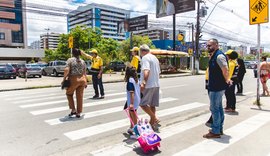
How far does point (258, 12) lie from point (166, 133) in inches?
207

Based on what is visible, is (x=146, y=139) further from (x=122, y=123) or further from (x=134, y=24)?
(x=134, y=24)

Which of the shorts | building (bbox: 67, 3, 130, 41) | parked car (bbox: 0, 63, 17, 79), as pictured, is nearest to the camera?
the shorts

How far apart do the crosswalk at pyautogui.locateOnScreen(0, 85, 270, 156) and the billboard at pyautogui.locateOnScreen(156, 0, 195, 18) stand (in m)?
24.3

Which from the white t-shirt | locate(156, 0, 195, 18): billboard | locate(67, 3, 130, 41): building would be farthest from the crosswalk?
locate(67, 3, 130, 41): building

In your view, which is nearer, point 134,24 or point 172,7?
point 134,24

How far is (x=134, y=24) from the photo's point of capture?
31.1 metres

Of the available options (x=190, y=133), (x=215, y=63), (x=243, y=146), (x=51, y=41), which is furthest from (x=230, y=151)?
(x=51, y=41)

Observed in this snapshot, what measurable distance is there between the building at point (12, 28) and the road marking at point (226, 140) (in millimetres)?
69255

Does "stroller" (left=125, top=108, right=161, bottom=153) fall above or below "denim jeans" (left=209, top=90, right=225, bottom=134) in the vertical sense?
below

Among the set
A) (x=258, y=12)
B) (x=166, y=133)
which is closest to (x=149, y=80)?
(x=166, y=133)

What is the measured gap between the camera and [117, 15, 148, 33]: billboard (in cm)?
2990

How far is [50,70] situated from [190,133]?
23.8 meters

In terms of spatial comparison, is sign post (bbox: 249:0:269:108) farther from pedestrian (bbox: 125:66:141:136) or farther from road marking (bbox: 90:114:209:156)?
pedestrian (bbox: 125:66:141:136)

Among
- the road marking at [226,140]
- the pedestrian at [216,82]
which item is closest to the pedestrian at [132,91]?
the road marking at [226,140]
